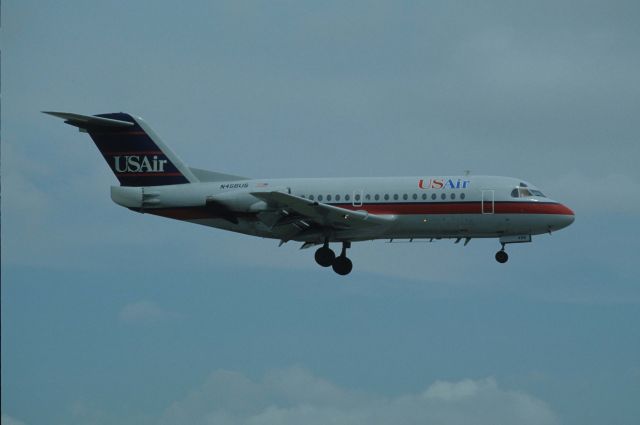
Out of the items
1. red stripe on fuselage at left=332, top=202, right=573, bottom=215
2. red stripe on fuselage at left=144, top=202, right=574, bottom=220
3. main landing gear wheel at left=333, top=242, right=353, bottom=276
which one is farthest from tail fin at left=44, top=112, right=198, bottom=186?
red stripe on fuselage at left=332, top=202, right=573, bottom=215

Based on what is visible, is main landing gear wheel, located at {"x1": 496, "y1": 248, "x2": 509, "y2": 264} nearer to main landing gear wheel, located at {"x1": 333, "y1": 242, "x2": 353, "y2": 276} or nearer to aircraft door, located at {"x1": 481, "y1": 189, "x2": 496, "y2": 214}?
aircraft door, located at {"x1": 481, "y1": 189, "x2": 496, "y2": 214}

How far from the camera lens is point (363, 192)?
4538 cm

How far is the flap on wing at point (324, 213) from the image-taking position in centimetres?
4297

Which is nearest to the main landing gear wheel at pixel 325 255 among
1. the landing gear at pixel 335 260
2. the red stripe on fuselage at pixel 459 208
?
the landing gear at pixel 335 260

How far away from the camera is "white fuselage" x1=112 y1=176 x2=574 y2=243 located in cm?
4388

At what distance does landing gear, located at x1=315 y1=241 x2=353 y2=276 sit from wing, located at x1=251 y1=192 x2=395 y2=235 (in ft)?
6.05

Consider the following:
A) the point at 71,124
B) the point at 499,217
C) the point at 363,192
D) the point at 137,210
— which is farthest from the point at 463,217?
the point at 71,124

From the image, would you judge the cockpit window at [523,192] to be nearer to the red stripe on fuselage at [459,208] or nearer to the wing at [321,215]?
the red stripe on fuselage at [459,208]

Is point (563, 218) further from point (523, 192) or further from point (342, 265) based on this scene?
point (342, 265)

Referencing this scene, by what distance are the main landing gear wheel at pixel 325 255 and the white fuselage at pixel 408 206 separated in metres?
0.42

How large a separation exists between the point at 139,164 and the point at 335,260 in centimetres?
988

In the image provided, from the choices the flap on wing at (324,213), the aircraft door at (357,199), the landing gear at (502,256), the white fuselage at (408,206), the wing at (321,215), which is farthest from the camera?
the aircraft door at (357,199)

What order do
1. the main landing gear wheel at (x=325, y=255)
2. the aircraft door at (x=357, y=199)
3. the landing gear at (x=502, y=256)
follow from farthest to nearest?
1. the main landing gear wheel at (x=325, y=255)
2. the aircraft door at (x=357, y=199)
3. the landing gear at (x=502, y=256)

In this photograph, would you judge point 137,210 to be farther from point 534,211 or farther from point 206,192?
point 534,211
